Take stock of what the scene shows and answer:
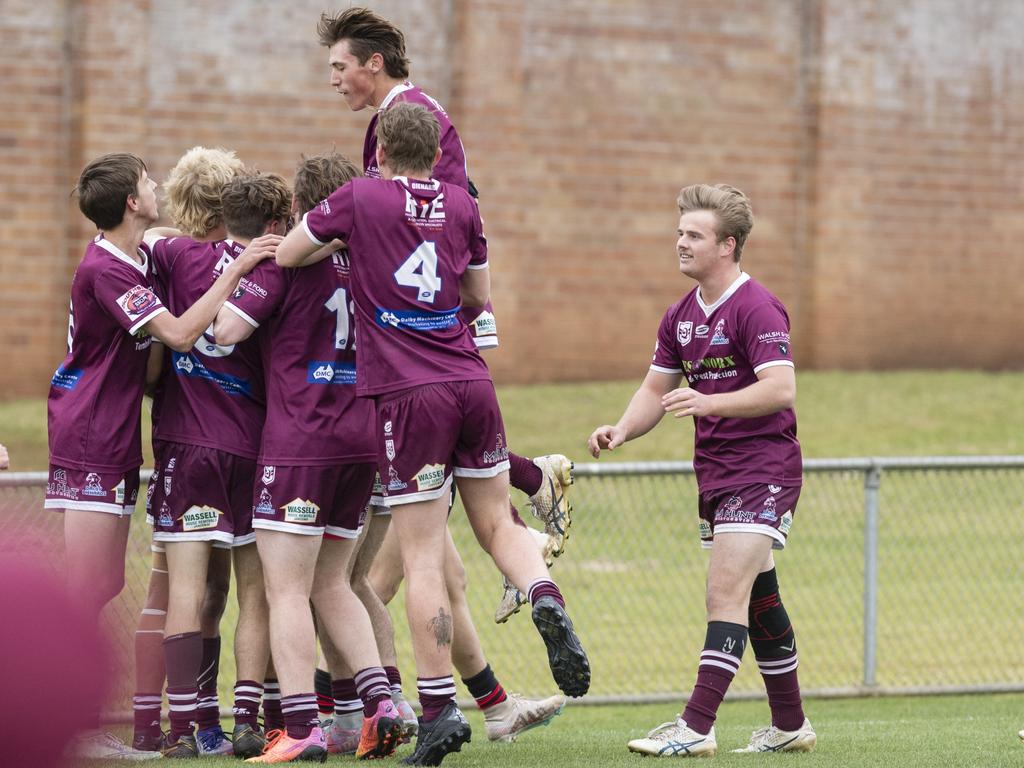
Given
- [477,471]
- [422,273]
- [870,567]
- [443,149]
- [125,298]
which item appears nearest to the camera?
[422,273]

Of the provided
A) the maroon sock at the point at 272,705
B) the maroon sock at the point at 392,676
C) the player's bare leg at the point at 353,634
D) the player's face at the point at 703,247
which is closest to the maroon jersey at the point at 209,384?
the player's bare leg at the point at 353,634

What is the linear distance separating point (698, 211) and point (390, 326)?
138 centimetres

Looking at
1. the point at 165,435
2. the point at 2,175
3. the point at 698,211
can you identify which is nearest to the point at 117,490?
the point at 165,435

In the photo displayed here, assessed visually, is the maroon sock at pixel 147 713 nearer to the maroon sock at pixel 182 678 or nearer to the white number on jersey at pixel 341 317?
the maroon sock at pixel 182 678

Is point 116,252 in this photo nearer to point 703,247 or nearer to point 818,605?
point 703,247

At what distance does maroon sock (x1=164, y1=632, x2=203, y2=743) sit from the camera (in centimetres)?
542

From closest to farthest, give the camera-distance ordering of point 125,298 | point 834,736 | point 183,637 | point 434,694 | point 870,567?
point 434,694 < point 125,298 < point 183,637 < point 834,736 < point 870,567

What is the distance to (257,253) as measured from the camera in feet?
17.4

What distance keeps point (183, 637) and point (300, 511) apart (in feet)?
2.18

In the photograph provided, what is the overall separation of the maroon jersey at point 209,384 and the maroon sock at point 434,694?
3.77 ft

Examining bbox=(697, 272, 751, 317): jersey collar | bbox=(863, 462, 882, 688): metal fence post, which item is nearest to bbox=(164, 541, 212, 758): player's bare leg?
bbox=(697, 272, 751, 317): jersey collar

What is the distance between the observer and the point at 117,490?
214 inches

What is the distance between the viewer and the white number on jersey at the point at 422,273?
199 inches

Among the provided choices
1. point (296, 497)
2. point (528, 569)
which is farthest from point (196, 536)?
point (528, 569)
